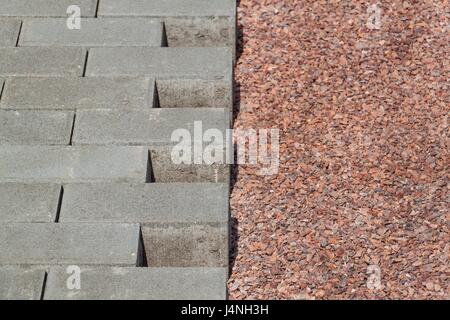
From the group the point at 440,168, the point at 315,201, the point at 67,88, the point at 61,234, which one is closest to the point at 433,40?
the point at 440,168

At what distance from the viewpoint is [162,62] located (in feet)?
23.0

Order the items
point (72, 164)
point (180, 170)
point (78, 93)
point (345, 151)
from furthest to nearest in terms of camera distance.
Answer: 1. point (78, 93)
2. point (345, 151)
3. point (180, 170)
4. point (72, 164)

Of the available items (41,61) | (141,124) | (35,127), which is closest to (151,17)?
(41,61)

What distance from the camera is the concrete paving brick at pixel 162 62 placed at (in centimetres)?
691

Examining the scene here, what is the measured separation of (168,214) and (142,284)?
1.92ft

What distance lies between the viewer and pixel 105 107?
6637mm

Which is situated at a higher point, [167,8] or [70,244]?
[167,8]

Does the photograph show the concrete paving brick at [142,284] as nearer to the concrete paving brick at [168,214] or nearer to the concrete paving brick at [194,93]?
the concrete paving brick at [168,214]

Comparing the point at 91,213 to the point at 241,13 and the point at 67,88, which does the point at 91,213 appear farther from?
the point at 241,13

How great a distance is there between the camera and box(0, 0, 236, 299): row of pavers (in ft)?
18.4

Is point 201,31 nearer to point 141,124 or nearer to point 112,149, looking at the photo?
point 141,124

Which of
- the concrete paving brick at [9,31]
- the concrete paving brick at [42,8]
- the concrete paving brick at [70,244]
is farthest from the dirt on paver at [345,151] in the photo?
the concrete paving brick at [9,31]

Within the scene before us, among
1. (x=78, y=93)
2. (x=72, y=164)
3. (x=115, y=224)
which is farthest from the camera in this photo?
(x=78, y=93)

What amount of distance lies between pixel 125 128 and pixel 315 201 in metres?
1.59
